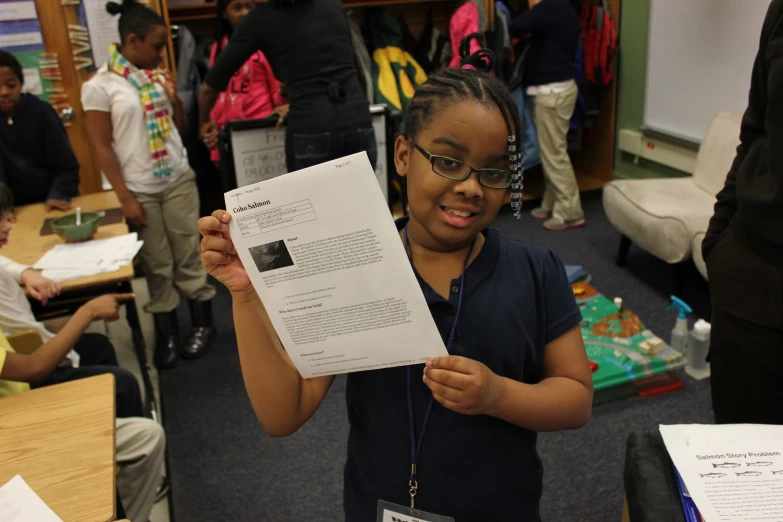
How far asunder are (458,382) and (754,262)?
81 centimetres

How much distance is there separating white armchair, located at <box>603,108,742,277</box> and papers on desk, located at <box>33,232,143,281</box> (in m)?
2.33

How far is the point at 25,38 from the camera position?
329 centimetres

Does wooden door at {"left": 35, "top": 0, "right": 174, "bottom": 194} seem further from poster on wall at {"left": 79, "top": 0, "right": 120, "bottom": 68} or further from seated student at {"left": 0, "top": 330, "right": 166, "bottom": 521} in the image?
seated student at {"left": 0, "top": 330, "right": 166, "bottom": 521}

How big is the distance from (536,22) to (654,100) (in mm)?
956

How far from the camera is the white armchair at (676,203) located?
118 inches

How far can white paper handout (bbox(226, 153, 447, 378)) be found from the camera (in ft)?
2.47

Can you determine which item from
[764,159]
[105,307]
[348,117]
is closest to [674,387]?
[764,159]

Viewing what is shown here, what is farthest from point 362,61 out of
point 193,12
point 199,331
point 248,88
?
point 199,331

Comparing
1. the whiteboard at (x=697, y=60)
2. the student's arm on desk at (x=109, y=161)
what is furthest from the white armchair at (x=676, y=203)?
the student's arm on desk at (x=109, y=161)

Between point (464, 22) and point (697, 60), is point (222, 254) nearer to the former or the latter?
point (464, 22)

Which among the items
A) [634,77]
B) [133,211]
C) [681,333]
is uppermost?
[634,77]

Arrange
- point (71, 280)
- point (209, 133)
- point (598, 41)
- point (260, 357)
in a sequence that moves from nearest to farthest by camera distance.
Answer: point (260, 357) < point (71, 280) < point (209, 133) < point (598, 41)

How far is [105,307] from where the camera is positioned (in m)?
1.95

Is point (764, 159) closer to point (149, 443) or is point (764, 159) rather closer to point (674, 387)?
point (674, 387)
